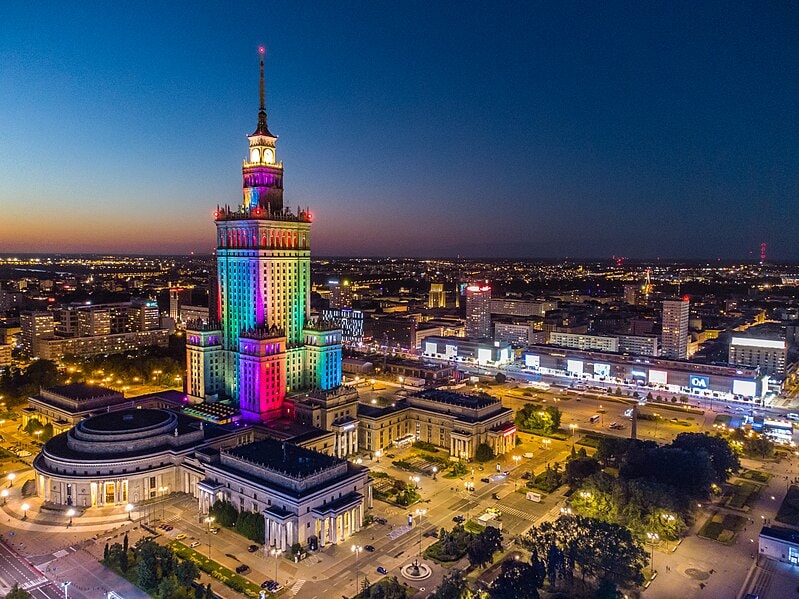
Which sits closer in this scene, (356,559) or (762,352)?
(356,559)

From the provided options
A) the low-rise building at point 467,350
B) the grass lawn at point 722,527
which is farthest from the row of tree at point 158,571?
the low-rise building at point 467,350

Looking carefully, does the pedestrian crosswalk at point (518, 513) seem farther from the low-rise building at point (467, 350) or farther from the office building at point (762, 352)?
the low-rise building at point (467, 350)

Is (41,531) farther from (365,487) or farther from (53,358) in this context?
(53,358)

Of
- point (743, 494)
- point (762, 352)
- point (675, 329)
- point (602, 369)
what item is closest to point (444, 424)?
point (743, 494)

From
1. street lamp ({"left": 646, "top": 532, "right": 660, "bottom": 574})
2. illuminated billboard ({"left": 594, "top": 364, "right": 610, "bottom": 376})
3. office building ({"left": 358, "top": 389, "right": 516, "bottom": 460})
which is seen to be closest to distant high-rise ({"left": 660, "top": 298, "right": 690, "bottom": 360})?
illuminated billboard ({"left": 594, "top": 364, "right": 610, "bottom": 376})

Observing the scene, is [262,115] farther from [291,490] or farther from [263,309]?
[291,490]
